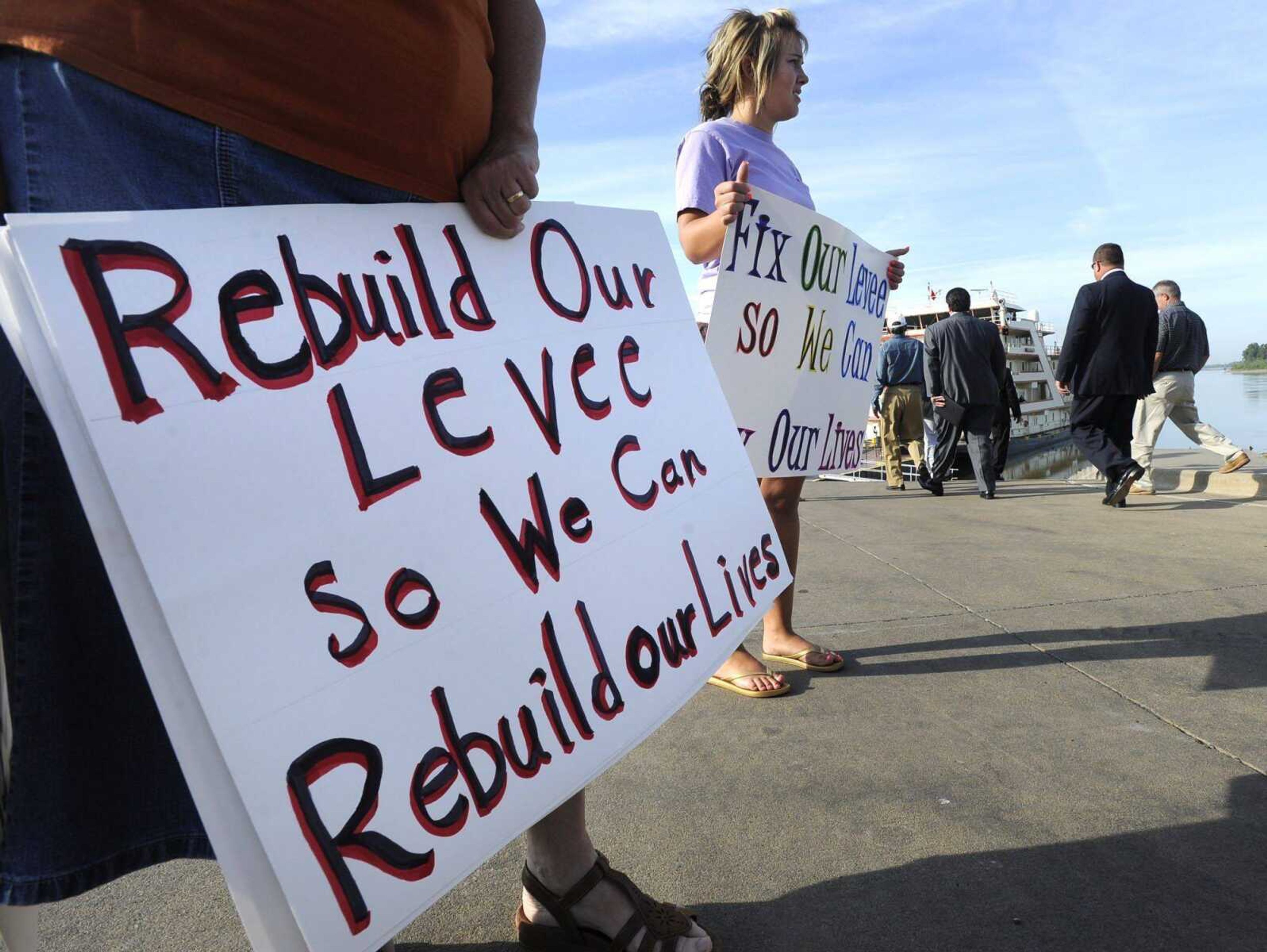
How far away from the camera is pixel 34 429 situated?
104 centimetres

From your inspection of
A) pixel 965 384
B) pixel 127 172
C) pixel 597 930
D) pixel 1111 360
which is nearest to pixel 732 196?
pixel 127 172

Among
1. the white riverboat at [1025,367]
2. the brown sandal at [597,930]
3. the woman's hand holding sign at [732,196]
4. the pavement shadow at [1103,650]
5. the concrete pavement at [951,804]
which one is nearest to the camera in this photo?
the brown sandal at [597,930]

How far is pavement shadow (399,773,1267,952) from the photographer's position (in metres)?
1.54

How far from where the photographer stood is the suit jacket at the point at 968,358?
8.45 metres

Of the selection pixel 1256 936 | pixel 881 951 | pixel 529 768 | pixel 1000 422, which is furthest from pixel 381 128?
pixel 1000 422

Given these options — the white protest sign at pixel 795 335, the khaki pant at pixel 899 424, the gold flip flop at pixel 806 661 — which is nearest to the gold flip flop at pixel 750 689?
the gold flip flop at pixel 806 661

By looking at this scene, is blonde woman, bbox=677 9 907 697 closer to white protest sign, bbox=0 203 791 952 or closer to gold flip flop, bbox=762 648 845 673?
gold flip flop, bbox=762 648 845 673

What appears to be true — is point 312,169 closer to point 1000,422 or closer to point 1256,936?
A: point 1256,936

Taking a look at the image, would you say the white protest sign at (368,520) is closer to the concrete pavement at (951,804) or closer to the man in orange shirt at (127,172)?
the man in orange shirt at (127,172)

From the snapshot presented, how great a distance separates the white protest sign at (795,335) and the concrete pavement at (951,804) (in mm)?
767

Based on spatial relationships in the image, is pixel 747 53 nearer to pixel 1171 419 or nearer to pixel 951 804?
pixel 951 804

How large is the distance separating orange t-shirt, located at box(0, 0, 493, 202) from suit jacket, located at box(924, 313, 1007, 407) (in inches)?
309

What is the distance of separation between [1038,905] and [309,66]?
1.75 m

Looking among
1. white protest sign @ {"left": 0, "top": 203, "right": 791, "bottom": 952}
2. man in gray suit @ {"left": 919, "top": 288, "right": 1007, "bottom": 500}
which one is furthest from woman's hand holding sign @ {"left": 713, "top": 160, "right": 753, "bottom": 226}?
man in gray suit @ {"left": 919, "top": 288, "right": 1007, "bottom": 500}
